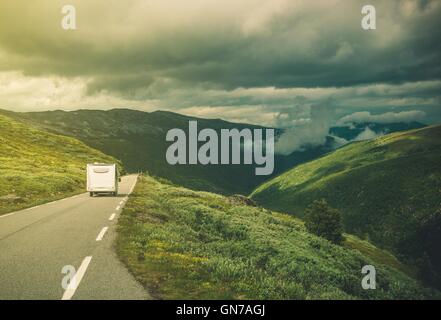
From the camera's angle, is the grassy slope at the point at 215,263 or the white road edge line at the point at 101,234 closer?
the grassy slope at the point at 215,263

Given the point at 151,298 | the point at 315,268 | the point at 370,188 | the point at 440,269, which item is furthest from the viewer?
the point at 370,188

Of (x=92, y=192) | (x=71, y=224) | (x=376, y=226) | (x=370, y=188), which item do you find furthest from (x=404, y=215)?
(x=71, y=224)

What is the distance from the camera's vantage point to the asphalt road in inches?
353

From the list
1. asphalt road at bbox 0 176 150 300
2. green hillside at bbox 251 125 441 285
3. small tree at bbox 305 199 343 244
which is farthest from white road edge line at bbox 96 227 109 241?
green hillside at bbox 251 125 441 285

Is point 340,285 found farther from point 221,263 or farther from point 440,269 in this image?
point 440,269

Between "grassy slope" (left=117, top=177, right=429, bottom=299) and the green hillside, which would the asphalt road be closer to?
"grassy slope" (left=117, top=177, right=429, bottom=299)

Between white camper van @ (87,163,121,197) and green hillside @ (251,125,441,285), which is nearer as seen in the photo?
white camper van @ (87,163,121,197)

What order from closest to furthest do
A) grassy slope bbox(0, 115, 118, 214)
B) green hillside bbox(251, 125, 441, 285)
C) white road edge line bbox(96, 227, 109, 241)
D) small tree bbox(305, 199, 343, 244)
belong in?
white road edge line bbox(96, 227, 109, 241) < grassy slope bbox(0, 115, 118, 214) < small tree bbox(305, 199, 343, 244) < green hillside bbox(251, 125, 441, 285)

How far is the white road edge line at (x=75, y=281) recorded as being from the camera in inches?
340

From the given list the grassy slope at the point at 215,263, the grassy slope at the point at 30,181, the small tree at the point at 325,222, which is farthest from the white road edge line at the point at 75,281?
the small tree at the point at 325,222

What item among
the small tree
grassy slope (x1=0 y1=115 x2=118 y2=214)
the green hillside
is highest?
grassy slope (x1=0 y1=115 x2=118 y2=214)

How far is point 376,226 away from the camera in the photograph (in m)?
150

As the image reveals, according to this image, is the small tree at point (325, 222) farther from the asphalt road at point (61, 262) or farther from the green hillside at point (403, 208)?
the green hillside at point (403, 208)
